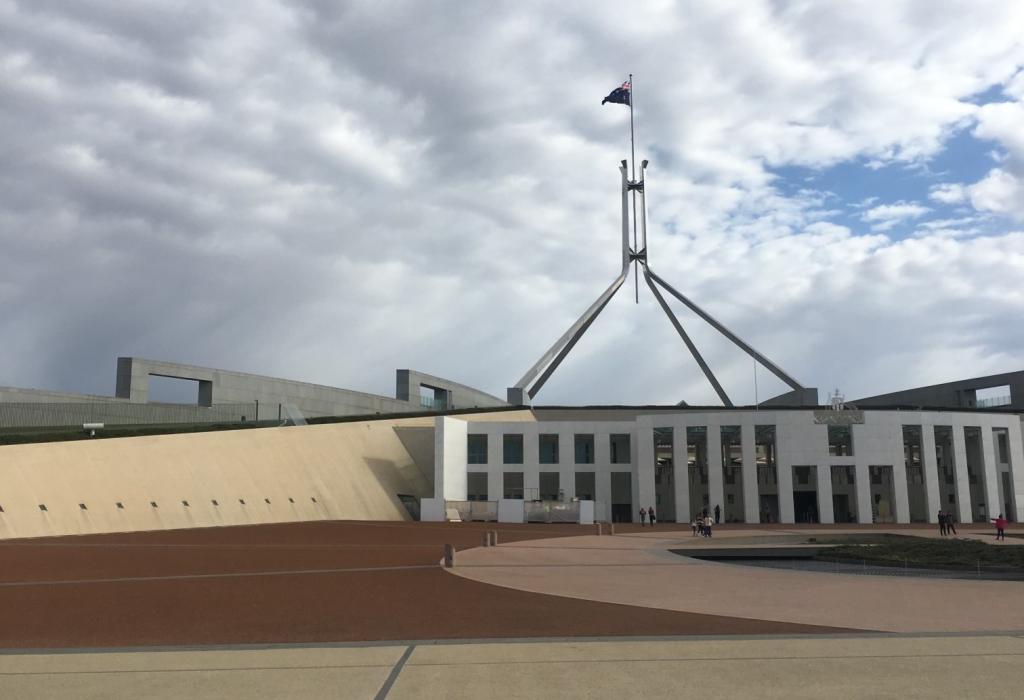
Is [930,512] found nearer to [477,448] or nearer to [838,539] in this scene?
[838,539]

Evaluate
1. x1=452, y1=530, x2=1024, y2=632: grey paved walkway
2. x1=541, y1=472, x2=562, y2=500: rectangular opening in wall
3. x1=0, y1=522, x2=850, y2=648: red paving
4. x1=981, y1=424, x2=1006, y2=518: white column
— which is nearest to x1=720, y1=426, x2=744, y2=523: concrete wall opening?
x1=541, y1=472, x2=562, y2=500: rectangular opening in wall

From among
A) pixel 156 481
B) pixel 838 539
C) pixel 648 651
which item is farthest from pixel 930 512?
pixel 648 651

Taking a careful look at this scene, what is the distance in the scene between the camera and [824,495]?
158 feet

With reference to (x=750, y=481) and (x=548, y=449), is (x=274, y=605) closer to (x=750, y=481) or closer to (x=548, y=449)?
(x=750, y=481)

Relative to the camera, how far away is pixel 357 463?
49.3 metres

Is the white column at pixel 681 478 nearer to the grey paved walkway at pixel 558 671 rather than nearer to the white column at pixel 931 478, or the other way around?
the white column at pixel 931 478

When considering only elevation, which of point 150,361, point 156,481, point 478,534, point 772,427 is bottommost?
point 478,534

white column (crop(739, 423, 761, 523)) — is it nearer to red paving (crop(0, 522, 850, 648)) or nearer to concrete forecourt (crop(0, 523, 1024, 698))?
concrete forecourt (crop(0, 523, 1024, 698))

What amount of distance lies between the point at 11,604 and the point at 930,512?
48496 millimetres

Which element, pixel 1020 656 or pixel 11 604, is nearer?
pixel 1020 656

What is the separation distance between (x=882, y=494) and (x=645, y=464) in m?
19.8

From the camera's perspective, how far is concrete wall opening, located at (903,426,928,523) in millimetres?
50375

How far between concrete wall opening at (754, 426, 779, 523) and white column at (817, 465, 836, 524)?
4.11 metres

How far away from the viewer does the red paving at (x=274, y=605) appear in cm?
1084
